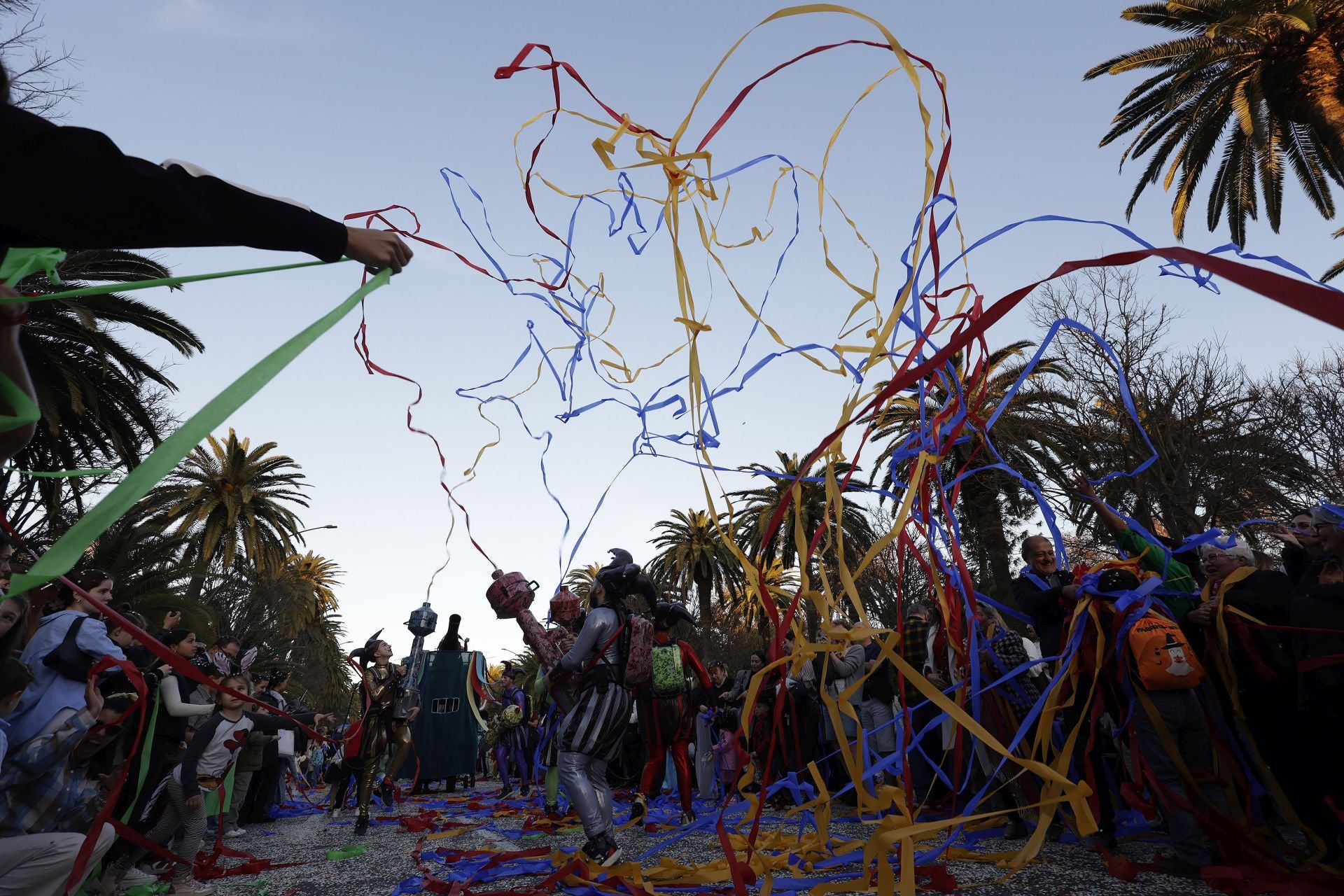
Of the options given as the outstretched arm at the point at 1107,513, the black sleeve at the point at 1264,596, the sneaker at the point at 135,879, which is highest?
the outstretched arm at the point at 1107,513

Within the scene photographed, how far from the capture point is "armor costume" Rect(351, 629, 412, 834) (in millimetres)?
8805

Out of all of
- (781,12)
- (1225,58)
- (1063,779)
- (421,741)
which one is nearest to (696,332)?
(781,12)

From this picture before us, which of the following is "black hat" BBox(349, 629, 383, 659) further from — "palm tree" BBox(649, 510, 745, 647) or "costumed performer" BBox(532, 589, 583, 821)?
"palm tree" BBox(649, 510, 745, 647)

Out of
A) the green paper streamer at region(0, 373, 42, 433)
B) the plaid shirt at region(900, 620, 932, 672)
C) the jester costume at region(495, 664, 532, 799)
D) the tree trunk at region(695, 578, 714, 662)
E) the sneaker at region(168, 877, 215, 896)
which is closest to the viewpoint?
the green paper streamer at region(0, 373, 42, 433)

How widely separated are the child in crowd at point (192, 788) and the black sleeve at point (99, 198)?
3.88 m

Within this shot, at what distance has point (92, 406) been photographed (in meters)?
13.9

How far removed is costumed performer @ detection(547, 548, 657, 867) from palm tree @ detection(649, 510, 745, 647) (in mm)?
24579

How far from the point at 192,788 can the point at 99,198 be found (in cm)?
511

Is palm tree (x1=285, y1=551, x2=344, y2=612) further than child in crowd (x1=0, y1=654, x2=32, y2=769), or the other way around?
palm tree (x1=285, y1=551, x2=344, y2=612)

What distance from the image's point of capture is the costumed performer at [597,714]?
16.9 feet

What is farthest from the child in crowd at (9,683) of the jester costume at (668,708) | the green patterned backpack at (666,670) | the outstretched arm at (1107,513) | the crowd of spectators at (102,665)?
the outstretched arm at (1107,513)

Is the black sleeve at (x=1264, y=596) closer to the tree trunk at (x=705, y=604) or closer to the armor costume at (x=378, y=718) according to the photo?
the armor costume at (x=378, y=718)

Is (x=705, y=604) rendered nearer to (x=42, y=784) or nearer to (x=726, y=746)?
(x=726, y=746)

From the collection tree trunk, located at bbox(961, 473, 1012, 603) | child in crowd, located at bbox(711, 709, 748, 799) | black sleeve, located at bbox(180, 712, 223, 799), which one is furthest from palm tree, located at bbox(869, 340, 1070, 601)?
black sleeve, located at bbox(180, 712, 223, 799)
